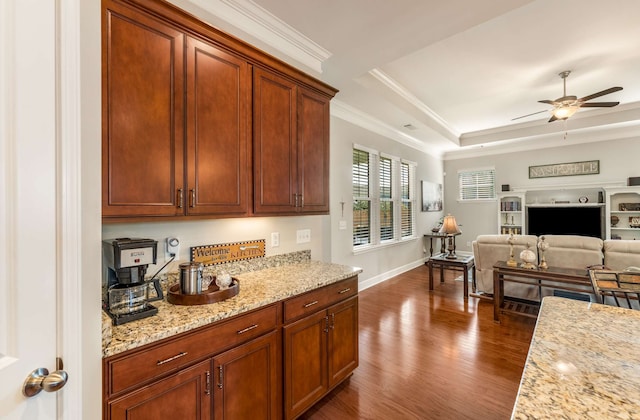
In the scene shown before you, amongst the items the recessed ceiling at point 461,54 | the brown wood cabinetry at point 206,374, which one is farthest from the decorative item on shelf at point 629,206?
the brown wood cabinetry at point 206,374

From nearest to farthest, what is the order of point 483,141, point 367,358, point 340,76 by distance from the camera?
point 367,358
point 340,76
point 483,141

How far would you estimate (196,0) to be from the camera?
5.97 feet

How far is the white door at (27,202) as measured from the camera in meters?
0.74

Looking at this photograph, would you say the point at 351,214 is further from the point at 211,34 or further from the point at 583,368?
the point at 583,368

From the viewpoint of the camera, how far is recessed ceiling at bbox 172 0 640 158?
209cm

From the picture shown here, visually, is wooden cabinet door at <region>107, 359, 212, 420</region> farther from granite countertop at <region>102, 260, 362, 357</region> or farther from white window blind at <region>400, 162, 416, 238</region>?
white window blind at <region>400, 162, 416, 238</region>

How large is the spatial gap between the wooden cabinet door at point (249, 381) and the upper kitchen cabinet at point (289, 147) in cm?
87

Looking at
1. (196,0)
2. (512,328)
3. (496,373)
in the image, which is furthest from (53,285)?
(512,328)

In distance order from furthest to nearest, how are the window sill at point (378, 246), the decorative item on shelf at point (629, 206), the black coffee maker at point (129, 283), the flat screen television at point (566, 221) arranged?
the flat screen television at point (566, 221) < the decorative item on shelf at point (629, 206) < the window sill at point (378, 246) < the black coffee maker at point (129, 283)

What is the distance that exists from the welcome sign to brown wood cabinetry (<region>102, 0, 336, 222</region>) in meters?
0.38

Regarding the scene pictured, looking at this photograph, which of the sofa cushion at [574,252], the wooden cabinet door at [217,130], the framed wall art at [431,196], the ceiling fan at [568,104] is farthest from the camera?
the framed wall art at [431,196]

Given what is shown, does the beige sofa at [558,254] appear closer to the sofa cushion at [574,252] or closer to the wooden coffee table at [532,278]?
the sofa cushion at [574,252]

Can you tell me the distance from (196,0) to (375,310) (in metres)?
3.77

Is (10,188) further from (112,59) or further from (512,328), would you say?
(512,328)
